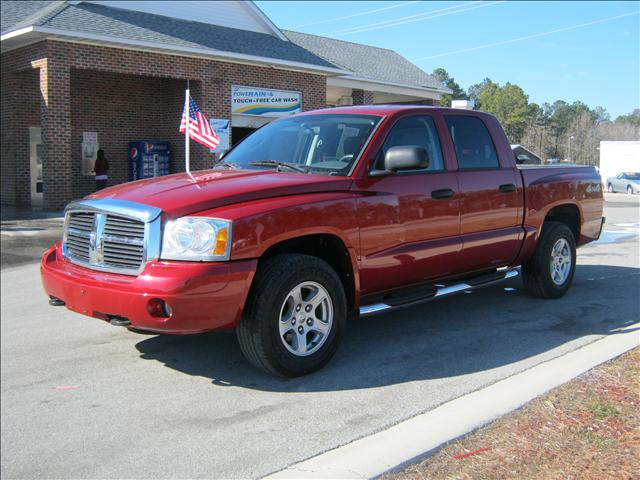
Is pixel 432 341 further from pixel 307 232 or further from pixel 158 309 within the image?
pixel 158 309

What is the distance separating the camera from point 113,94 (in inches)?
868

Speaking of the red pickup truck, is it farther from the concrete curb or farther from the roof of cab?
the concrete curb

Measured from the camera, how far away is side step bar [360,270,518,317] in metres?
5.09

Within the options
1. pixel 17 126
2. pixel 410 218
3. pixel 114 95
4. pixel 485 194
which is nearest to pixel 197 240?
pixel 410 218

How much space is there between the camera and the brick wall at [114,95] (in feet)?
57.7

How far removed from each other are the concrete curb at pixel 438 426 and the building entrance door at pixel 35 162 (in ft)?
61.2

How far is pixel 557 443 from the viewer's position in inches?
136

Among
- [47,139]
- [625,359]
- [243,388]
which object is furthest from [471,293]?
[47,139]

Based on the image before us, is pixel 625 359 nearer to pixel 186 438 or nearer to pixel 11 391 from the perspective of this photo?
pixel 186 438

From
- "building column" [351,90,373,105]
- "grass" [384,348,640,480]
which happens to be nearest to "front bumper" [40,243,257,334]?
"grass" [384,348,640,480]

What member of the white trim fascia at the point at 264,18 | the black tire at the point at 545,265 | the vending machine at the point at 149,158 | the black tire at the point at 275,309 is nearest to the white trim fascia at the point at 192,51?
the white trim fascia at the point at 264,18

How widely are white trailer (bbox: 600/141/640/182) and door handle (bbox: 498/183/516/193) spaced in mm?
2759

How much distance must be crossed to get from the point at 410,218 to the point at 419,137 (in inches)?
33.7

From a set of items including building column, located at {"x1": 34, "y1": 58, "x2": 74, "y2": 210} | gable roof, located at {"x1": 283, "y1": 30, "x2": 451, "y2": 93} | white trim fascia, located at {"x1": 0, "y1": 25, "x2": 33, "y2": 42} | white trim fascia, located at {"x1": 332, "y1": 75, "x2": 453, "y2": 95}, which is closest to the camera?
white trim fascia, located at {"x1": 0, "y1": 25, "x2": 33, "y2": 42}
